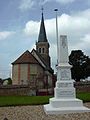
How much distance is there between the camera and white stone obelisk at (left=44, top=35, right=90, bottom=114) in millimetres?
12459

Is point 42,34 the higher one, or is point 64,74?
point 42,34

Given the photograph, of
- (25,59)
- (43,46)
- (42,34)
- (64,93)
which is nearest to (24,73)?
(25,59)

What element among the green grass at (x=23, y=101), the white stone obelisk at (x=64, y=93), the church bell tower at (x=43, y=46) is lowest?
the green grass at (x=23, y=101)

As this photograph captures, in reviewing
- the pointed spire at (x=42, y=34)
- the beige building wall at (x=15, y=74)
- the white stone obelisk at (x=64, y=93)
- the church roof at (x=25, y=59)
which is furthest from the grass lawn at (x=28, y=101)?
the pointed spire at (x=42, y=34)

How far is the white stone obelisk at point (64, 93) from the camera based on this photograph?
40.9 ft

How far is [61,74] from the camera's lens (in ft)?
46.0

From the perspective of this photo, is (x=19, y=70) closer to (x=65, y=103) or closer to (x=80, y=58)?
(x=80, y=58)

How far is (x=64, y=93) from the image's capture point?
44.4 feet

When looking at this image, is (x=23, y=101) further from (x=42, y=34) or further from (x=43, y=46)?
(x=42, y=34)

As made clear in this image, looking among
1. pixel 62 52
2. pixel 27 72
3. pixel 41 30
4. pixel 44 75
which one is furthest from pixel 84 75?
pixel 62 52

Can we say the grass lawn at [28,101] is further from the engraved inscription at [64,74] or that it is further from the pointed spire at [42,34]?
the pointed spire at [42,34]

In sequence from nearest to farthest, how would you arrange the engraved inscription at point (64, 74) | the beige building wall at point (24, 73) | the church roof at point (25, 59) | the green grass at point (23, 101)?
the engraved inscription at point (64, 74) < the green grass at point (23, 101) < the beige building wall at point (24, 73) < the church roof at point (25, 59)

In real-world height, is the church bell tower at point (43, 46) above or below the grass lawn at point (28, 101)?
above

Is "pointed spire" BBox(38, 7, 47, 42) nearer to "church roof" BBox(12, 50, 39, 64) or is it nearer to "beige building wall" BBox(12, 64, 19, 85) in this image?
"church roof" BBox(12, 50, 39, 64)
